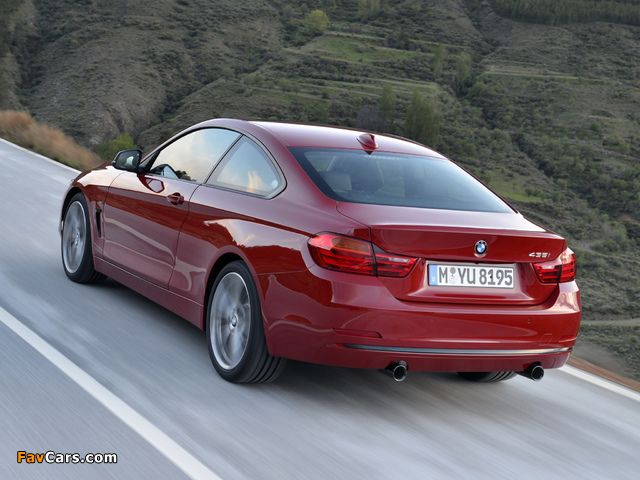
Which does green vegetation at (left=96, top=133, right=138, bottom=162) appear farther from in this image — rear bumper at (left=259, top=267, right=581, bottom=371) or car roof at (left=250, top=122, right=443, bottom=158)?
rear bumper at (left=259, top=267, right=581, bottom=371)

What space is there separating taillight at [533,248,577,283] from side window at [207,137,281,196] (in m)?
1.48

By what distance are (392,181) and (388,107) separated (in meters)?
71.2

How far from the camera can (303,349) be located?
3865mm

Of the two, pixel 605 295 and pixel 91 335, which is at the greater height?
pixel 91 335

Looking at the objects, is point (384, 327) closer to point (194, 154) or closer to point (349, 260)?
point (349, 260)

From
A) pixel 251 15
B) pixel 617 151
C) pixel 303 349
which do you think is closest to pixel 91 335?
pixel 303 349

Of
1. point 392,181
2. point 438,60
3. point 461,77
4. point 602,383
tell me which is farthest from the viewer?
point 438,60

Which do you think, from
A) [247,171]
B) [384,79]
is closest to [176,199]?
[247,171]

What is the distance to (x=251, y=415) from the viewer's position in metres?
3.87

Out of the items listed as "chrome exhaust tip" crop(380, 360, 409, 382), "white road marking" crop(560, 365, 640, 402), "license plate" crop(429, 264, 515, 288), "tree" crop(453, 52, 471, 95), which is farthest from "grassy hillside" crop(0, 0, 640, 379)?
"chrome exhaust tip" crop(380, 360, 409, 382)

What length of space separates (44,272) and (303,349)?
3.36 m

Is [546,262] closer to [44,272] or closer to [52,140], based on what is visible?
[44,272]

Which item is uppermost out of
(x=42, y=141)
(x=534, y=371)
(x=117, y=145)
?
(x=534, y=371)

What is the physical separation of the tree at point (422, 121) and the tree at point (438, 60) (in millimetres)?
5186
